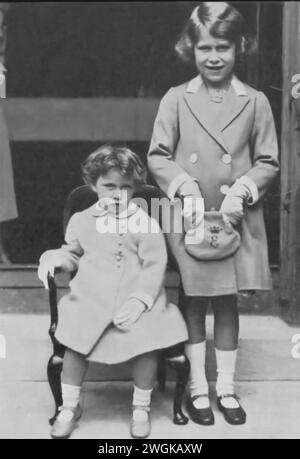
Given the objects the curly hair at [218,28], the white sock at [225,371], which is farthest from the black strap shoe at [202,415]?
the curly hair at [218,28]

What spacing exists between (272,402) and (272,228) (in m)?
0.98

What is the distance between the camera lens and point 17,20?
3.32 meters

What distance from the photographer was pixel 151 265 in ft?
8.84

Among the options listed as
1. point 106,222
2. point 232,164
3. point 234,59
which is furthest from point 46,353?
point 234,59

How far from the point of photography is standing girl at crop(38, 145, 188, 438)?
102 inches

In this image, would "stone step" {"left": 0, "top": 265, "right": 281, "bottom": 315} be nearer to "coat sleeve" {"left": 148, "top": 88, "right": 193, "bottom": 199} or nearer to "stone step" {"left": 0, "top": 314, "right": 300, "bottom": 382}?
"stone step" {"left": 0, "top": 314, "right": 300, "bottom": 382}

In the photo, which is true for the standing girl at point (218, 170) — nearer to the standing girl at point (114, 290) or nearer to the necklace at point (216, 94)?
the necklace at point (216, 94)

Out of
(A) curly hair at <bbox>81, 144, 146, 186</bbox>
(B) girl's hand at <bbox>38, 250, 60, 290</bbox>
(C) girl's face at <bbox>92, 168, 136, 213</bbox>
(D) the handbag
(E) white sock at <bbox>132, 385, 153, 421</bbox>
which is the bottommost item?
(E) white sock at <bbox>132, 385, 153, 421</bbox>

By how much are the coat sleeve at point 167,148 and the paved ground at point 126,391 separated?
2.92 ft

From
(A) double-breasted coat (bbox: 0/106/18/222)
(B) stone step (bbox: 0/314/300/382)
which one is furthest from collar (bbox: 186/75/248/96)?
(B) stone step (bbox: 0/314/300/382)

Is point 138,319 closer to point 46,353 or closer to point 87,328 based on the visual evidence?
point 87,328

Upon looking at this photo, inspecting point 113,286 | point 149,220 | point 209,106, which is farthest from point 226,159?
point 113,286

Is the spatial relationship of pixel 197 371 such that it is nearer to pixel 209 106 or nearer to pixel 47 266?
pixel 47 266

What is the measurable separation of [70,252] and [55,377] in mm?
514
